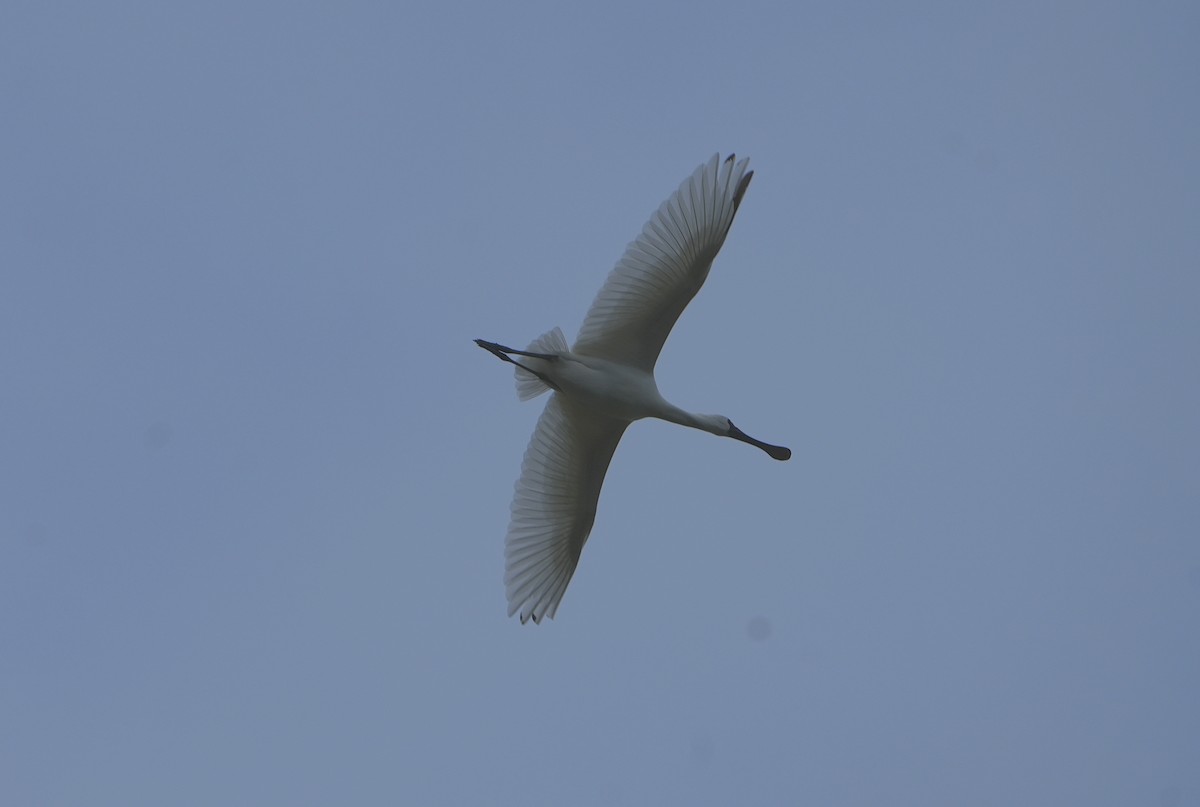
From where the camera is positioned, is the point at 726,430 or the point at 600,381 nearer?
the point at 600,381

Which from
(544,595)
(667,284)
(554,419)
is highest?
(667,284)

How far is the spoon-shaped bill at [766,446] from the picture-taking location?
15859 mm

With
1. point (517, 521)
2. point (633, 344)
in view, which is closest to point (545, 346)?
point (633, 344)

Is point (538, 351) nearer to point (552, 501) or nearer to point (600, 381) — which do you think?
point (600, 381)

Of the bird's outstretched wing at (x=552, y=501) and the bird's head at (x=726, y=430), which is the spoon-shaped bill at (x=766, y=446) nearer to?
the bird's head at (x=726, y=430)

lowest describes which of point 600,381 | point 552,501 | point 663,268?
point 552,501

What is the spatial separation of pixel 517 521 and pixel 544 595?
2.51 feet

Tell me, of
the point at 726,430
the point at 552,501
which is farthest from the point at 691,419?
the point at 552,501

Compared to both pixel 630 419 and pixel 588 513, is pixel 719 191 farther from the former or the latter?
pixel 588 513

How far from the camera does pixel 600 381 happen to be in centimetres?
1445

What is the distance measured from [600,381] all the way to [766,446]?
267 cm

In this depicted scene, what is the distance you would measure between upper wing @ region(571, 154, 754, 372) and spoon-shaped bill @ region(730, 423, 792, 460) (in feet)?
5.32

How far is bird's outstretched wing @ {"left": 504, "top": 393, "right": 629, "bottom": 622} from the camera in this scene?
49.8 ft

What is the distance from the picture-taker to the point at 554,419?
597 inches
